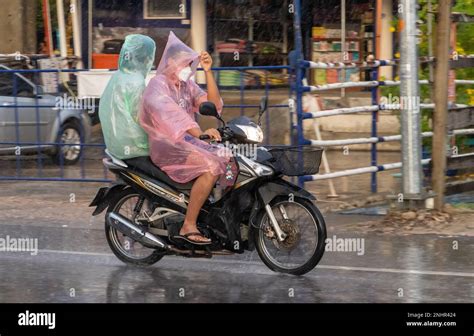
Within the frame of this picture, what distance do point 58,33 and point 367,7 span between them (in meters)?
6.28

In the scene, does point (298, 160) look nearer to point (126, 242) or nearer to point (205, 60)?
point (205, 60)

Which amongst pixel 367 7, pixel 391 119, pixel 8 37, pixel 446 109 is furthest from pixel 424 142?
pixel 8 37

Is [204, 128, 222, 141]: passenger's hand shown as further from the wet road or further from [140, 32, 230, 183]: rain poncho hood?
the wet road

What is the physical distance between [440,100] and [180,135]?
3467mm

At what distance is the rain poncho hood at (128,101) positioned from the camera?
25.3ft

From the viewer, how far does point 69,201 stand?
37.1ft

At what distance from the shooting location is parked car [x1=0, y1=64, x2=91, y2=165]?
1241 cm

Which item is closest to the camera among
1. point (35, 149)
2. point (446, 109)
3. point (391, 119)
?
point (446, 109)

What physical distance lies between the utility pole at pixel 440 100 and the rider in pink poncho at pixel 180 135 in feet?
9.85

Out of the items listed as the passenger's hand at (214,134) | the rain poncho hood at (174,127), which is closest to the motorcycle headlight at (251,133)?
the passenger's hand at (214,134)

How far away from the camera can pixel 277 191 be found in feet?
23.5

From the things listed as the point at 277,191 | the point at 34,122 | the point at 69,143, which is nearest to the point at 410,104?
the point at 277,191

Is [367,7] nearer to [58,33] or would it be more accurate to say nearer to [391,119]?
[391,119]

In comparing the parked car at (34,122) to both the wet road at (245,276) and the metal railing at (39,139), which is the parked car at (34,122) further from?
the wet road at (245,276)
